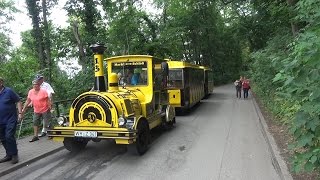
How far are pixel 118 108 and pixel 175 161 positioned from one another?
6.07ft

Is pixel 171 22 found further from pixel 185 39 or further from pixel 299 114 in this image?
pixel 299 114

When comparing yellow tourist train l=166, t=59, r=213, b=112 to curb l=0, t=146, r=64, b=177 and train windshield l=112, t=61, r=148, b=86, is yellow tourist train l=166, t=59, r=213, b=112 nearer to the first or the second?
train windshield l=112, t=61, r=148, b=86

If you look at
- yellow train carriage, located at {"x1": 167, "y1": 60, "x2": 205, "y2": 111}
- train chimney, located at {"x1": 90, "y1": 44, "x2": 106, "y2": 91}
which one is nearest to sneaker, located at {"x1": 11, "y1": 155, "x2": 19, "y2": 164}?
train chimney, located at {"x1": 90, "y1": 44, "x2": 106, "y2": 91}

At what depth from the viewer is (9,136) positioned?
8.07m

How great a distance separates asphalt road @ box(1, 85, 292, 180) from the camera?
24.8 feet

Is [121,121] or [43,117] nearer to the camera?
[121,121]

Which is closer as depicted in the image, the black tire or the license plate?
the license plate

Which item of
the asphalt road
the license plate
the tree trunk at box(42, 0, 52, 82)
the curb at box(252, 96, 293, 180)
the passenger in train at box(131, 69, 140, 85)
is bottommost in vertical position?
the asphalt road

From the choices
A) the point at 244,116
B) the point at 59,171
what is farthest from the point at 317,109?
the point at 244,116

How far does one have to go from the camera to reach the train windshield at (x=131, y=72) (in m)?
11.2

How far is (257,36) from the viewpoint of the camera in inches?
1372

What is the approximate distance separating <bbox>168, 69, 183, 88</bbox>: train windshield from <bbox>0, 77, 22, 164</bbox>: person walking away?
10.5 m

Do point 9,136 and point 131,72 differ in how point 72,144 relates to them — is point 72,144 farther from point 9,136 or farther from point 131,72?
point 131,72

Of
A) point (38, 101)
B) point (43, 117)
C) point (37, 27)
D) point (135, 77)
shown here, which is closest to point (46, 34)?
point (37, 27)
